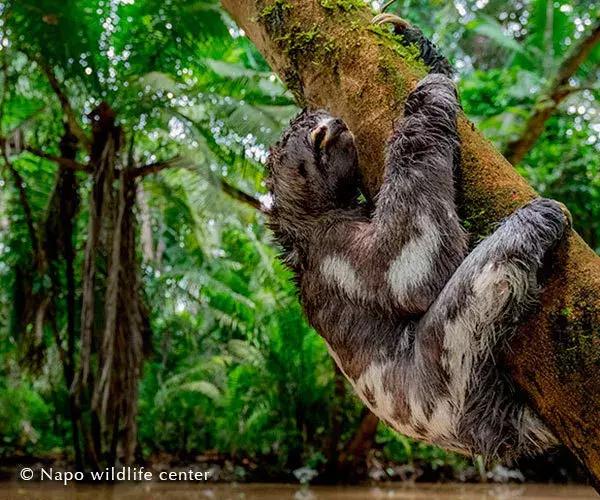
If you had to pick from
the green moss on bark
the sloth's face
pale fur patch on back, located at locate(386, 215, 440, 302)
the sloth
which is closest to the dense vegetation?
the sloth's face

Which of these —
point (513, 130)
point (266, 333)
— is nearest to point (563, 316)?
point (513, 130)

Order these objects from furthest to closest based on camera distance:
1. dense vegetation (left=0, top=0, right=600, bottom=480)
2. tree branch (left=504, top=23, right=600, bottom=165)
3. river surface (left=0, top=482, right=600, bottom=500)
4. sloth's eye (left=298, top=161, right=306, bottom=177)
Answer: dense vegetation (left=0, top=0, right=600, bottom=480) < tree branch (left=504, top=23, right=600, bottom=165) < river surface (left=0, top=482, right=600, bottom=500) < sloth's eye (left=298, top=161, right=306, bottom=177)

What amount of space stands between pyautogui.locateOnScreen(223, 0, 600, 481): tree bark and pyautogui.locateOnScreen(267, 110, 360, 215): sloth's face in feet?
0.31

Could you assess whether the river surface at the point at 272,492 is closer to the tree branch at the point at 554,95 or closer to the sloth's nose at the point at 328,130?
the tree branch at the point at 554,95

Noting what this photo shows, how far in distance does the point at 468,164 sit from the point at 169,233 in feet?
32.5

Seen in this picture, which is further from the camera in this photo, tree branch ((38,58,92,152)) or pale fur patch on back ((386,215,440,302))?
tree branch ((38,58,92,152))

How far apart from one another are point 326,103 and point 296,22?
43 centimetres

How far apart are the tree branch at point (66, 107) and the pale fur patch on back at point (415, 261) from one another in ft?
23.7

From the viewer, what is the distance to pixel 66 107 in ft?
29.2

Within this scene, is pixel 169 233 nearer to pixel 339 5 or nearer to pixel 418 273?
pixel 339 5

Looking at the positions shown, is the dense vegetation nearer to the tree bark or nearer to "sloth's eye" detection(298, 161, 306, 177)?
"sloth's eye" detection(298, 161, 306, 177)

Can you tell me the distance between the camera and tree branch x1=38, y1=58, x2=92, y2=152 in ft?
28.7

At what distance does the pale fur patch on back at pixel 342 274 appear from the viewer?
3.00 metres

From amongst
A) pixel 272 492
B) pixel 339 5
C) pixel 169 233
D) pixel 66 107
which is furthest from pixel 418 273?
pixel 169 233
